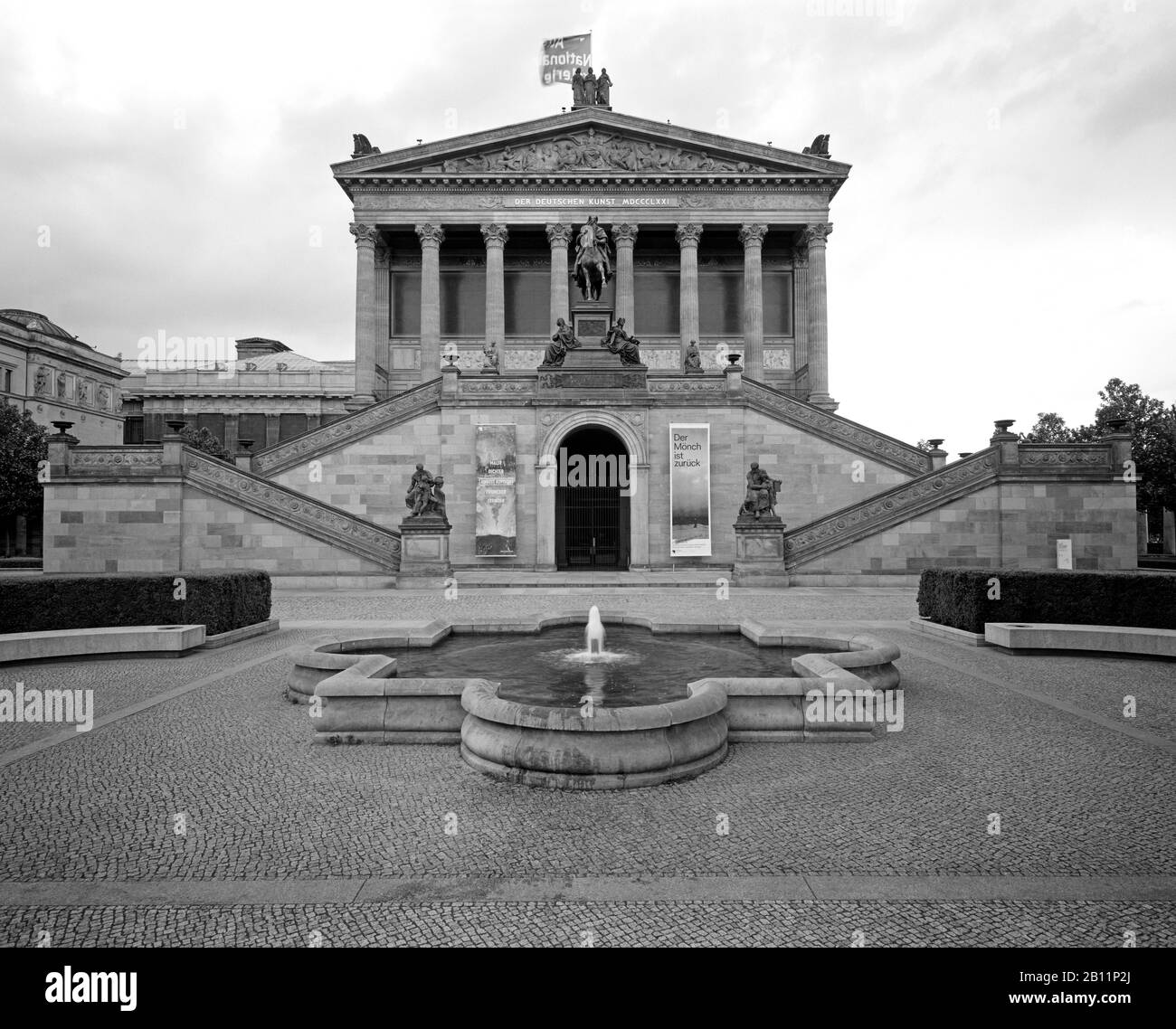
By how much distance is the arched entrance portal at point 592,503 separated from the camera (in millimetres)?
34031

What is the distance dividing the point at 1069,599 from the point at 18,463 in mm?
62919

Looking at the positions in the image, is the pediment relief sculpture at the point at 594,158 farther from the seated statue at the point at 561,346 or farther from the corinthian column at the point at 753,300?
the seated statue at the point at 561,346

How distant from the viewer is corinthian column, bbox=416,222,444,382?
1972 inches

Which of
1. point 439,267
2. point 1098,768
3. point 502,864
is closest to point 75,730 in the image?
point 502,864

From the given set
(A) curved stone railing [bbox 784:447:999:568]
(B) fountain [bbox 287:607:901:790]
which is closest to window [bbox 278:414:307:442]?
(A) curved stone railing [bbox 784:447:999:568]

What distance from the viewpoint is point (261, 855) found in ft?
17.4

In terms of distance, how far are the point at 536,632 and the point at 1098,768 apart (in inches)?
327

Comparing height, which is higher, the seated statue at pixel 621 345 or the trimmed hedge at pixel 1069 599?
the seated statue at pixel 621 345

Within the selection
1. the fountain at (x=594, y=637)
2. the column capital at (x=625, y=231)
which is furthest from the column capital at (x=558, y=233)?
the fountain at (x=594, y=637)

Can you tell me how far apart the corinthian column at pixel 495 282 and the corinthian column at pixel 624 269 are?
780 cm

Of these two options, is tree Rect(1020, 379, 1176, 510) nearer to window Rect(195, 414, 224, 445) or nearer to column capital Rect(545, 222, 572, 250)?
column capital Rect(545, 222, 572, 250)

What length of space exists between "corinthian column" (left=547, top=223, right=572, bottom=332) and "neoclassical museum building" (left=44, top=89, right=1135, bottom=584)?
0.18 m

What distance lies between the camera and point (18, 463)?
5238 centimetres
